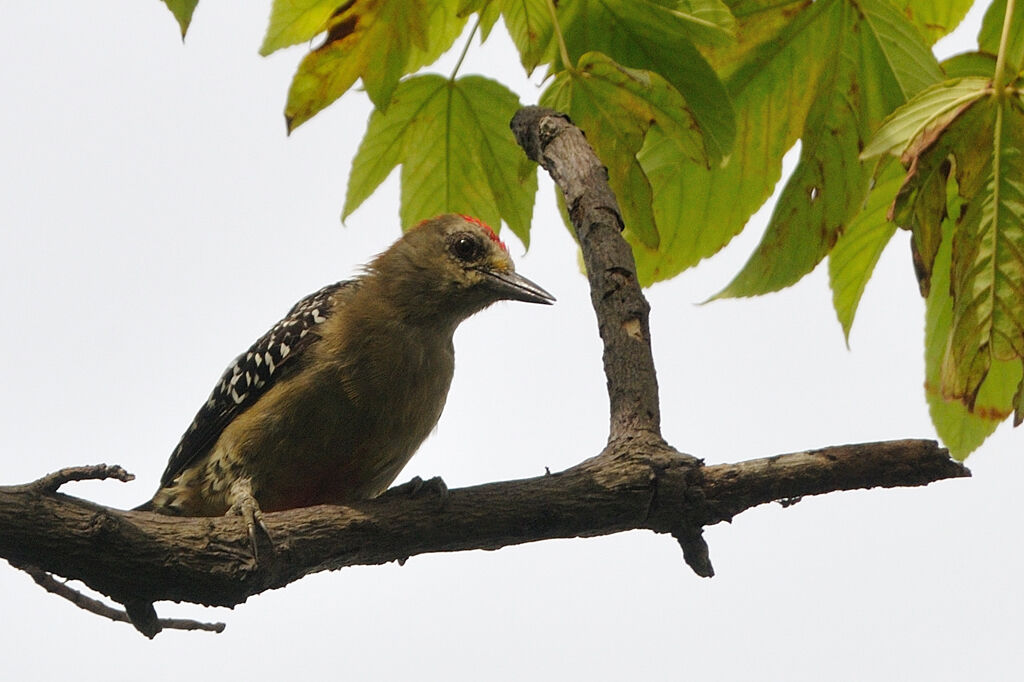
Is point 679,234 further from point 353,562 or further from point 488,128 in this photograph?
point 353,562

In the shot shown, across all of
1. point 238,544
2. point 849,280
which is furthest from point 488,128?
point 238,544

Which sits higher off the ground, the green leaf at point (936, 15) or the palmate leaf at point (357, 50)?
the green leaf at point (936, 15)

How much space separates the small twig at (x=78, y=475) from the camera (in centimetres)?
287

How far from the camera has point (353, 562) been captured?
3.50 meters

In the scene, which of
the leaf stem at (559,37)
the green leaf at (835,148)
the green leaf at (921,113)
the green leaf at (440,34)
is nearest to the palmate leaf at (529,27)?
the leaf stem at (559,37)

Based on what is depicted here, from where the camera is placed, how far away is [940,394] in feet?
9.87

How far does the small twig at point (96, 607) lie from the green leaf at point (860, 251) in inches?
83.9

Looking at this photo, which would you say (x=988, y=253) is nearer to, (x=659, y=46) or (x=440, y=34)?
(x=659, y=46)

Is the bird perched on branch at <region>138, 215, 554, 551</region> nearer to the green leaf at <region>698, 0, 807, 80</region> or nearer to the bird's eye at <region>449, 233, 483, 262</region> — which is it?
the bird's eye at <region>449, 233, 483, 262</region>

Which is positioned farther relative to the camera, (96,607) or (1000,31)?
(96,607)

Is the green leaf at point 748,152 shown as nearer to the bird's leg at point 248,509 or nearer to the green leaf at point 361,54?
the green leaf at point 361,54

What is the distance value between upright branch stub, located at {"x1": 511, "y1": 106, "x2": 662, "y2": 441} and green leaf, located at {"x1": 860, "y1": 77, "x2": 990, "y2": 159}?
0.90m

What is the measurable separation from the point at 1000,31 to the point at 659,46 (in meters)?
0.92

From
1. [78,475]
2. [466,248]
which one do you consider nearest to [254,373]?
[466,248]
